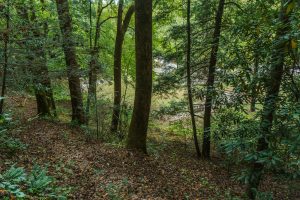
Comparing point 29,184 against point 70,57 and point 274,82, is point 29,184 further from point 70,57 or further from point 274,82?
point 70,57

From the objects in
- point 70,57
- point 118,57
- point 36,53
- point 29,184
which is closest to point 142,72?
point 36,53

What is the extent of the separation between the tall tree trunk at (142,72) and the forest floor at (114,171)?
53 cm

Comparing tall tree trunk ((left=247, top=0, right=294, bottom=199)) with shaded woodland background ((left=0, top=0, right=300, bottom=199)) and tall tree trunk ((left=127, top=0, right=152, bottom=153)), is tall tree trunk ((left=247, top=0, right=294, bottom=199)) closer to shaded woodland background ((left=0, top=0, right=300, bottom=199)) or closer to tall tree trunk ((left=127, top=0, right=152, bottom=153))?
shaded woodland background ((left=0, top=0, right=300, bottom=199))

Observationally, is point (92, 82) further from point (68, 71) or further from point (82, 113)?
point (82, 113)

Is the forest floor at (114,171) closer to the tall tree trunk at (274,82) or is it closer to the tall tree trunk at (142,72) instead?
the tall tree trunk at (142,72)

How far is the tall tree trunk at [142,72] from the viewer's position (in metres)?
7.77

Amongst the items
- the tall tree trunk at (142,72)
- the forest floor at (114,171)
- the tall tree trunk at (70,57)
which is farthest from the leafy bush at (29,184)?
the tall tree trunk at (70,57)

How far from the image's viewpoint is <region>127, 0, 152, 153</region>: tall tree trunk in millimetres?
7766

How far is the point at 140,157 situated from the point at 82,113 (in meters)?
5.00

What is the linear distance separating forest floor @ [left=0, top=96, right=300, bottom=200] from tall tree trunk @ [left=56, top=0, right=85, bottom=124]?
178cm

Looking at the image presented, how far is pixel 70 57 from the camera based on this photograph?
11445 millimetres

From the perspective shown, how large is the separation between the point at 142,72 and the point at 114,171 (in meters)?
2.68

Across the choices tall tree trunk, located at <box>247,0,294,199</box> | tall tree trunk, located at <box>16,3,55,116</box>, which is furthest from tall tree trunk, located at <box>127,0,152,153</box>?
tall tree trunk, located at <box>247,0,294,199</box>

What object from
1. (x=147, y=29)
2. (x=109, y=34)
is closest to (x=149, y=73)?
(x=147, y=29)
